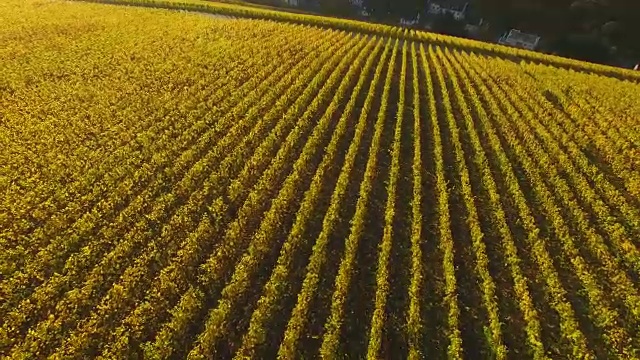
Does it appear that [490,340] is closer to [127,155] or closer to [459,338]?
[459,338]

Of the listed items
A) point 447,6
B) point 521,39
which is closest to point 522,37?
point 521,39

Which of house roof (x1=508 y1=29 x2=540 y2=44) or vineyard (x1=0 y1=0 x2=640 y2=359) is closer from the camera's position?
vineyard (x1=0 y1=0 x2=640 y2=359)

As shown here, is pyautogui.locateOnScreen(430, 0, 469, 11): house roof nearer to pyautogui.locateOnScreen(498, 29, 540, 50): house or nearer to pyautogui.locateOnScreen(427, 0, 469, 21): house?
pyautogui.locateOnScreen(427, 0, 469, 21): house

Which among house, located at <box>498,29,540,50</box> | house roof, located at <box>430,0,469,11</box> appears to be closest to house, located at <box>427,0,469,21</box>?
house roof, located at <box>430,0,469,11</box>

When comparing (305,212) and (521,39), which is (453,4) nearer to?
(521,39)

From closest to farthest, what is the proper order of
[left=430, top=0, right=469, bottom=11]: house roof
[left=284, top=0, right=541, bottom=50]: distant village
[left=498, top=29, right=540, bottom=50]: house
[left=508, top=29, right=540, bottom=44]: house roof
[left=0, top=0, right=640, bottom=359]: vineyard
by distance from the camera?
[left=0, top=0, right=640, bottom=359]: vineyard → [left=498, top=29, right=540, bottom=50]: house → [left=508, top=29, right=540, bottom=44]: house roof → [left=284, top=0, right=541, bottom=50]: distant village → [left=430, top=0, right=469, bottom=11]: house roof

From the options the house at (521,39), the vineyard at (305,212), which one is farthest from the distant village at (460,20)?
the vineyard at (305,212)

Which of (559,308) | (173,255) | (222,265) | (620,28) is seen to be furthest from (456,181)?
(620,28)
